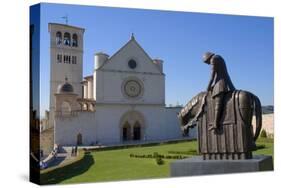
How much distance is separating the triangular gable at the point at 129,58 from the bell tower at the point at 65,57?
1302mm

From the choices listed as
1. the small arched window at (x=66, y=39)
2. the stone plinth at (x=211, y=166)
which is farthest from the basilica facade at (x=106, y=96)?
the stone plinth at (x=211, y=166)

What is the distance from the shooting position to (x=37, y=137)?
1205 centimetres

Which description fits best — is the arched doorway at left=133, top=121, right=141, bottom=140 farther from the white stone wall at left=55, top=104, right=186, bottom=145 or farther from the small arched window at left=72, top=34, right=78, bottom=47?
the small arched window at left=72, top=34, right=78, bottom=47

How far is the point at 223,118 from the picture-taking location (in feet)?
39.0

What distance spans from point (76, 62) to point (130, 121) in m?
3.91

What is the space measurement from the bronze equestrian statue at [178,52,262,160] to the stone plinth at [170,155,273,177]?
0.64ft

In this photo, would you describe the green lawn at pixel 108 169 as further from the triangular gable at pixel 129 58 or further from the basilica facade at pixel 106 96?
the triangular gable at pixel 129 58

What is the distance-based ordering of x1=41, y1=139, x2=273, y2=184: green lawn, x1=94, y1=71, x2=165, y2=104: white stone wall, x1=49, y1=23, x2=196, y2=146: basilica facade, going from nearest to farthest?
x1=41, y1=139, x2=273, y2=184: green lawn → x1=49, y1=23, x2=196, y2=146: basilica facade → x1=94, y1=71, x2=165, y2=104: white stone wall

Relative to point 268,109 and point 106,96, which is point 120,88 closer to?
point 106,96

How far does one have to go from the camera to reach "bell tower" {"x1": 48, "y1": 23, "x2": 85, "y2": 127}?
1398 centimetres

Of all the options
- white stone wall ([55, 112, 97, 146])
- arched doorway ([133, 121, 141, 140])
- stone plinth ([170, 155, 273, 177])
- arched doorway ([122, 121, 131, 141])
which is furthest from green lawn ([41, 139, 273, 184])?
arched doorway ([122, 121, 131, 141])

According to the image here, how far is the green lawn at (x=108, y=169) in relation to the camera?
11.7 metres

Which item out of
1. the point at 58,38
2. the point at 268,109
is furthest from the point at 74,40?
the point at 268,109

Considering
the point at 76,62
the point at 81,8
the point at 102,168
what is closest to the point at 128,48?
the point at 76,62
